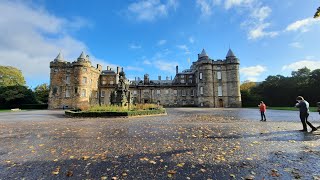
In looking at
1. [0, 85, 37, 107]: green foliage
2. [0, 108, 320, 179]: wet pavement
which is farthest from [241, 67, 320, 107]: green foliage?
[0, 85, 37, 107]: green foliage

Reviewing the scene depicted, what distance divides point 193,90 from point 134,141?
4644 cm

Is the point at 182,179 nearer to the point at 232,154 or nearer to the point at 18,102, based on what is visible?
the point at 232,154

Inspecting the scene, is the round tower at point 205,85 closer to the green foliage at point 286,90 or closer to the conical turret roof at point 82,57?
the green foliage at point 286,90

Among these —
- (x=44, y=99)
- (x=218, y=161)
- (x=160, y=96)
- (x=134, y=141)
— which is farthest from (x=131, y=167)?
(x=44, y=99)

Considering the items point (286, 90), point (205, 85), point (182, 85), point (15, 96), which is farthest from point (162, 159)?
point (15, 96)

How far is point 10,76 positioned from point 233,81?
2502 inches

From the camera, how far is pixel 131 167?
4.32 meters

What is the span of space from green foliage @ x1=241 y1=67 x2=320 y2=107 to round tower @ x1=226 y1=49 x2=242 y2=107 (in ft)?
20.0

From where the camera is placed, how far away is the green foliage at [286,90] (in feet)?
136

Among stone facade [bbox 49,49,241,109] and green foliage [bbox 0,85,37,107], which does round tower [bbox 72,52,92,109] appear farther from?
green foliage [bbox 0,85,37,107]

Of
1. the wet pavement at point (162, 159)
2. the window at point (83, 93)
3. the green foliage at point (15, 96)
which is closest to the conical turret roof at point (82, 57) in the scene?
the window at point (83, 93)

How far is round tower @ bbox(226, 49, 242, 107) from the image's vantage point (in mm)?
46062

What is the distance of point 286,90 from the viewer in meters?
47.1

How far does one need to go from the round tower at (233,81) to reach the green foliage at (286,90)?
6.10m
